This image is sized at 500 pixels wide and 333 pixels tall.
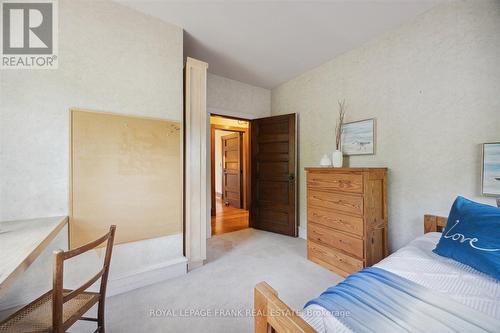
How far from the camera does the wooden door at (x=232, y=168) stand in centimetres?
553

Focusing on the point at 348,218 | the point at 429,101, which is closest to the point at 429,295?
the point at 348,218

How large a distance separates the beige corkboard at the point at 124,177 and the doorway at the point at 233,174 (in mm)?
2085

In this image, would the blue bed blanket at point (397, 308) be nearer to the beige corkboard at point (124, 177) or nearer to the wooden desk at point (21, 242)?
the wooden desk at point (21, 242)

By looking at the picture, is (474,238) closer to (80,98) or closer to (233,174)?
(80,98)

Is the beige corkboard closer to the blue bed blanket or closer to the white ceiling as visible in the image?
the white ceiling

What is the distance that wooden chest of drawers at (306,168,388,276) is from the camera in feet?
6.38

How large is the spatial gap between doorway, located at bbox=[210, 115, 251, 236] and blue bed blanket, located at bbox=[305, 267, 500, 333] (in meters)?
3.16

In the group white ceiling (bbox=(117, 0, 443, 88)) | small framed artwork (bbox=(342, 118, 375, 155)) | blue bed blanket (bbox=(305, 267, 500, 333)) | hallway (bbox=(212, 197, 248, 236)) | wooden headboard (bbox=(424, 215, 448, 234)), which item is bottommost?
hallway (bbox=(212, 197, 248, 236))

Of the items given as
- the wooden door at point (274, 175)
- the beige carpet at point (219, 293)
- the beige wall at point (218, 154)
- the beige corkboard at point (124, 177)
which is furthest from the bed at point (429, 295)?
the beige wall at point (218, 154)

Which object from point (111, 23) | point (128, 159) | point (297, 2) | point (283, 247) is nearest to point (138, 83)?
point (111, 23)

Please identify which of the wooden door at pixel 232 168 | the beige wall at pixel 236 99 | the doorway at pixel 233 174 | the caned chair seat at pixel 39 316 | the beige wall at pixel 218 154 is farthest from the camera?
the beige wall at pixel 218 154

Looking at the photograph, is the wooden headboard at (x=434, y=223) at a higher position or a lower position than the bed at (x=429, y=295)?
higher

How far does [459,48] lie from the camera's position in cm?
177

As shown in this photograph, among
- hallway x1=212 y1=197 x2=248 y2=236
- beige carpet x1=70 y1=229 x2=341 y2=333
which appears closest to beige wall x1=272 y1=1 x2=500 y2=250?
beige carpet x1=70 y1=229 x2=341 y2=333
